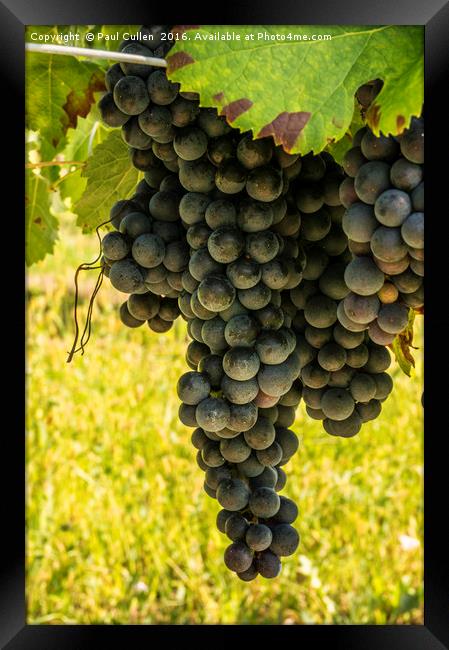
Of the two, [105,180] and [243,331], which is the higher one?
[105,180]

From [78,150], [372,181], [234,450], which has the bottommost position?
[234,450]

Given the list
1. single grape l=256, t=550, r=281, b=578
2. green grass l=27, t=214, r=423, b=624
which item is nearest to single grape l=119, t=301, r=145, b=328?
single grape l=256, t=550, r=281, b=578

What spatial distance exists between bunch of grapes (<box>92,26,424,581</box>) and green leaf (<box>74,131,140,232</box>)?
15cm

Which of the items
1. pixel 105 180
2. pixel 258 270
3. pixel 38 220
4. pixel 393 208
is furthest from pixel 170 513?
pixel 393 208

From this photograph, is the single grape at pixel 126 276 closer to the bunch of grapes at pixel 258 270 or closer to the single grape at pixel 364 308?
the bunch of grapes at pixel 258 270

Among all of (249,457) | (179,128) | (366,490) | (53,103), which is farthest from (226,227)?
(366,490)

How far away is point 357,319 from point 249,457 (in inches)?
6.6

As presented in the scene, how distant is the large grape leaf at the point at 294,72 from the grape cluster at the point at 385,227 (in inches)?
1.4

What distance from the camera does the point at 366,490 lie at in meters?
2.15

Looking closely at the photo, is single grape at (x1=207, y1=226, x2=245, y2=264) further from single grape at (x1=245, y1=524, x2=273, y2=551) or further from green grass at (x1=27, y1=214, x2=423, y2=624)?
green grass at (x1=27, y1=214, x2=423, y2=624)

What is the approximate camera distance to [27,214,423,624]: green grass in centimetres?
193
